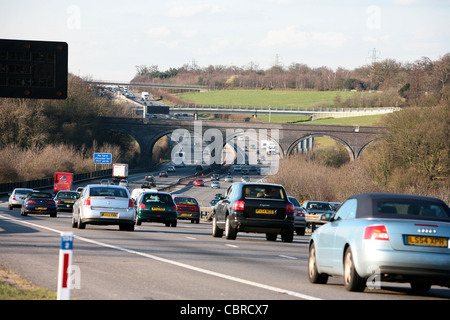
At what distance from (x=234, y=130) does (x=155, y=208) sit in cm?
11070

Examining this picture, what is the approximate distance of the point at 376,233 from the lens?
11.4 m

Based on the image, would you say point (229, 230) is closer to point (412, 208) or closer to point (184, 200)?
point (412, 208)

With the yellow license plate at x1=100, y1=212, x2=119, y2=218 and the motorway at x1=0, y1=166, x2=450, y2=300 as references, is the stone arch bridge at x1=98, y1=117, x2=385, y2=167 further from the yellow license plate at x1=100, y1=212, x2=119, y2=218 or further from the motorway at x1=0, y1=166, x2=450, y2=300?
the motorway at x1=0, y1=166, x2=450, y2=300

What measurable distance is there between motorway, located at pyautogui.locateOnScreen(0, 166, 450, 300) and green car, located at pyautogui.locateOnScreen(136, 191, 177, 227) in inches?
320

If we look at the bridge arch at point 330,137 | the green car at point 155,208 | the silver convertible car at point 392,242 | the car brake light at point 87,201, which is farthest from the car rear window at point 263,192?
the bridge arch at point 330,137

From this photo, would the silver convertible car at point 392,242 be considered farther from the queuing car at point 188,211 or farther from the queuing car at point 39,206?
the queuing car at point 188,211

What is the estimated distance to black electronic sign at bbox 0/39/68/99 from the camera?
1063 inches

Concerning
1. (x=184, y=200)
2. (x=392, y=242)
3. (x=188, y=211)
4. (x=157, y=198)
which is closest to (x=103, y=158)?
(x=184, y=200)

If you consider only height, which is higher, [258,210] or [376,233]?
[376,233]

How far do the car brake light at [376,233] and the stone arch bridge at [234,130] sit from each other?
12801 cm

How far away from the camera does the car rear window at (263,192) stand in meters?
23.5

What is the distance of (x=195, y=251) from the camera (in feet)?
62.4

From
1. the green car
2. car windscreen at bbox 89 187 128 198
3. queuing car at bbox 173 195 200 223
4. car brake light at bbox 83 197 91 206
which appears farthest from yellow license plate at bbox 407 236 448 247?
queuing car at bbox 173 195 200 223

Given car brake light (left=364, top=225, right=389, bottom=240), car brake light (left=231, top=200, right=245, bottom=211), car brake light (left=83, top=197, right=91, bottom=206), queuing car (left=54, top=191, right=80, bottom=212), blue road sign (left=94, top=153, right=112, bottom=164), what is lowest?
queuing car (left=54, top=191, right=80, bottom=212)
